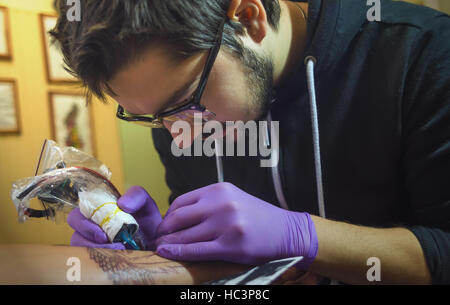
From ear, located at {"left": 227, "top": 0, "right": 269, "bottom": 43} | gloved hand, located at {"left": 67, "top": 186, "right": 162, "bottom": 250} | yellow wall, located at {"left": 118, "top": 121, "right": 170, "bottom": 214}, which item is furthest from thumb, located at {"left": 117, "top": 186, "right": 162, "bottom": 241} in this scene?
yellow wall, located at {"left": 118, "top": 121, "right": 170, "bottom": 214}

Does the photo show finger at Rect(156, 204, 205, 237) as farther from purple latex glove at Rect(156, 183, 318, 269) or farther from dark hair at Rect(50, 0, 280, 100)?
dark hair at Rect(50, 0, 280, 100)

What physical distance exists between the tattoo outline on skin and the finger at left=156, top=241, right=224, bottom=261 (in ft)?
0.06

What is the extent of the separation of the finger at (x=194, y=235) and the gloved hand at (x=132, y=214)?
95 mm

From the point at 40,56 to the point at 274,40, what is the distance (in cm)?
127

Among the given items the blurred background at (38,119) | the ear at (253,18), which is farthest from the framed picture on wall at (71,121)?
the ear at (253,18)

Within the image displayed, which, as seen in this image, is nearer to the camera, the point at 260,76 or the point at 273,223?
the point at 273,223

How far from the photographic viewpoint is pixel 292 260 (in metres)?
0.56

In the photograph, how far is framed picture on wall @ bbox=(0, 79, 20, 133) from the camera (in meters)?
1.45

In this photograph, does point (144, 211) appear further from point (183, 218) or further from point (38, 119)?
point (38, 119)

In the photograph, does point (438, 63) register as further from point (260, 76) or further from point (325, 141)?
point (260, 76)

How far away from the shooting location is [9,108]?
148cm

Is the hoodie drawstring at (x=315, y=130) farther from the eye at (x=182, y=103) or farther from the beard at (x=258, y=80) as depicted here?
the eye at (x=182, y=103)

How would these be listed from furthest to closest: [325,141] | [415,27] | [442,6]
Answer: [442,6]
[325,141]
[415,27]
